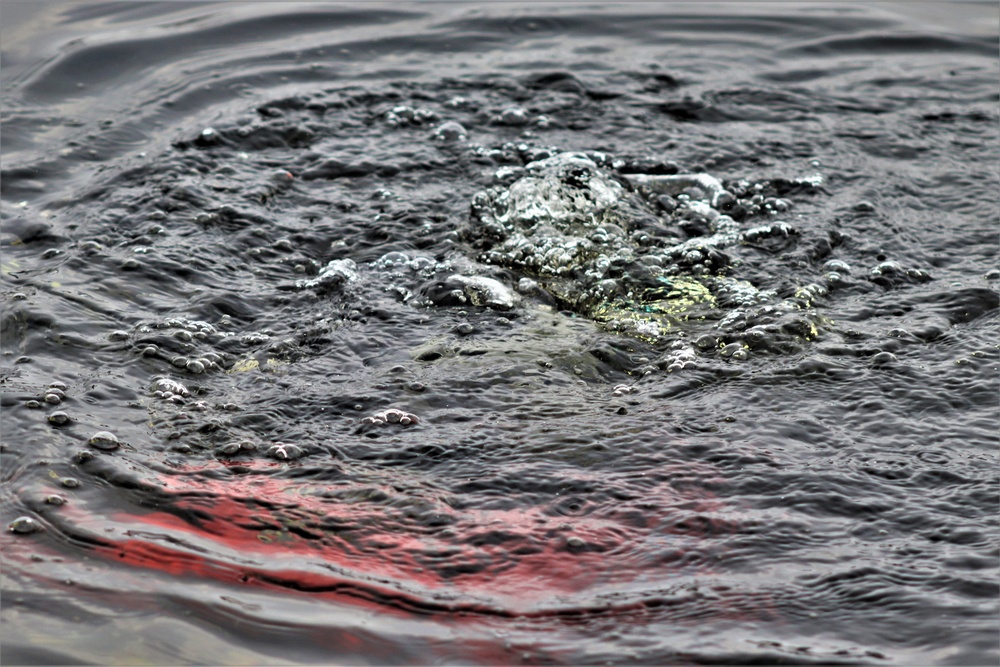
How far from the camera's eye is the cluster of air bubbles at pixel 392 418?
138 inches

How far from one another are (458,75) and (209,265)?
8.37 ft

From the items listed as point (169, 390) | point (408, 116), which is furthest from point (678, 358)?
point (408, 116)

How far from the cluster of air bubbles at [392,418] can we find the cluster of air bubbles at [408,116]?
2.70 metres

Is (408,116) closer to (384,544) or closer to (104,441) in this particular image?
(104,441)

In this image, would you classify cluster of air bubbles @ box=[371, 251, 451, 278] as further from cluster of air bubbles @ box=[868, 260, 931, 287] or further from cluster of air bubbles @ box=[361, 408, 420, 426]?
cluster of air bubbles @ box=[868, 260, 931, 287]

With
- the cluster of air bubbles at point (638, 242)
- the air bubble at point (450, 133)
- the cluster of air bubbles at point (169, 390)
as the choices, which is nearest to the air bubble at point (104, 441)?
the cluster of air bubbles at point (169, 390)

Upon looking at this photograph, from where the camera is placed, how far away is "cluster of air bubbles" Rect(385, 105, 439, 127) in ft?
19.1

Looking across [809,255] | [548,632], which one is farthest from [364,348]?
[809,255]

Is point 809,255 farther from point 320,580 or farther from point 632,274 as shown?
point 320,580

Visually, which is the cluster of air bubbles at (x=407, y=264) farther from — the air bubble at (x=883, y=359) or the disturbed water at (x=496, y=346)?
the air bubble at (x=883, y=359)

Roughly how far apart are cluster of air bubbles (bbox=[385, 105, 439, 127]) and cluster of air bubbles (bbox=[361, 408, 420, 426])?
2.70 m

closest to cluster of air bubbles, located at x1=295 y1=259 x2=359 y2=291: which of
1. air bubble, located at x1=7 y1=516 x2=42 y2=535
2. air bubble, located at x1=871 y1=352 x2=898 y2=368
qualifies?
air bubble, located at x1=7 y1=516 x2=42 y2=535

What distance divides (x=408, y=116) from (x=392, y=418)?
2812 mm

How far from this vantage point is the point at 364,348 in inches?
157
